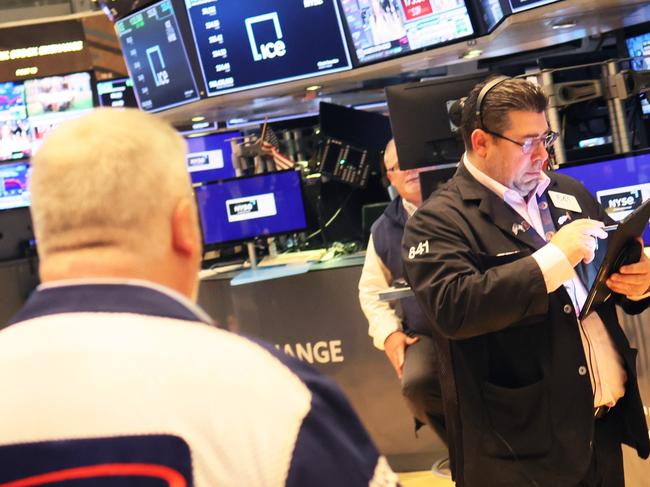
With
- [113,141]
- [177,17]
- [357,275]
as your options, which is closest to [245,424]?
[113,141]

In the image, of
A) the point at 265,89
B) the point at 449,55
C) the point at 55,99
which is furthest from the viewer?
the point at 55,99

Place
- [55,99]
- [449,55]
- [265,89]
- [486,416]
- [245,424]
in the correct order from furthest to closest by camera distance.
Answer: [55,99] → [265,89] → [449,55] → [486,416] → [245,424]

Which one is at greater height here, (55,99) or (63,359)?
(55,99)

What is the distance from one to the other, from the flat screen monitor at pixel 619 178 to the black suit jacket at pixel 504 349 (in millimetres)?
1106

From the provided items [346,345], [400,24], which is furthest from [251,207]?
[400,24]

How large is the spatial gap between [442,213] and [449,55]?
2.46 m

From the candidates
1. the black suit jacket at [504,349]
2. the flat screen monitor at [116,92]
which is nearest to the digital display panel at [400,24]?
the black suit jacket at [504,349]

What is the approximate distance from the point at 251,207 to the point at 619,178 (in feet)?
9.60

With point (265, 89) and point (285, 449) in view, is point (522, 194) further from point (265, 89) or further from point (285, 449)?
point (265, 89)

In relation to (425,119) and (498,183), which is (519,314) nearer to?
(498,183)

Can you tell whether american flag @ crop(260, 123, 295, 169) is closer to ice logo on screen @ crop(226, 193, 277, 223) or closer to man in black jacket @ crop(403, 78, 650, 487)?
ice logo on screen @ crop(226, 193, 277, 223)

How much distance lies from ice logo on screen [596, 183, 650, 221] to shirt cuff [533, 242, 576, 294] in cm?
136

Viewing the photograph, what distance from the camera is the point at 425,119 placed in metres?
3.67

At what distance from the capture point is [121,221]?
1.11m
